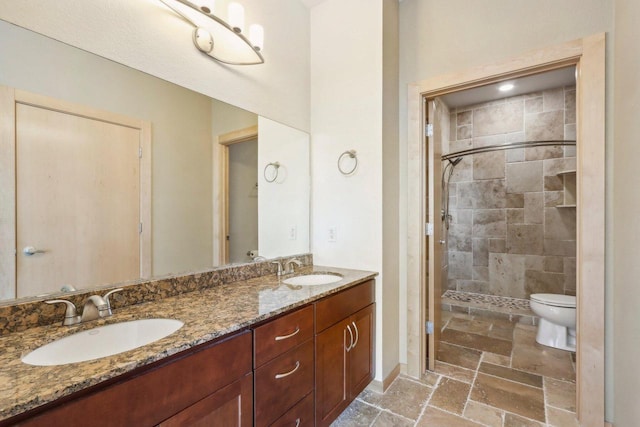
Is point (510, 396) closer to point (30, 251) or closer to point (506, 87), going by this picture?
point (30, 251)

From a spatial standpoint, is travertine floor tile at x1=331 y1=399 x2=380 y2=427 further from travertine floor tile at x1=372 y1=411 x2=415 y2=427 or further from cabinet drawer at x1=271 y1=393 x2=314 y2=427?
cabinet drawer at x1=271 y1=393 x2=314 y2=427

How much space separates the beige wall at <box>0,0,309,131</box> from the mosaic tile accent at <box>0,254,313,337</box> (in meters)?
0.97

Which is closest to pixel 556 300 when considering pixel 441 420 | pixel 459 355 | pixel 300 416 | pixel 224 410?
pixel 459 355

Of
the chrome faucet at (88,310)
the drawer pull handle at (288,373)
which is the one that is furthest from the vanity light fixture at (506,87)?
the chrome faucet at (88,310)

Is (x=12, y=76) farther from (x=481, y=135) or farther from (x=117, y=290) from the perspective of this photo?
(x=481, y=135)

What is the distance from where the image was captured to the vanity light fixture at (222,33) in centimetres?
140

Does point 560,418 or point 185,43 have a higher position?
point 185,43

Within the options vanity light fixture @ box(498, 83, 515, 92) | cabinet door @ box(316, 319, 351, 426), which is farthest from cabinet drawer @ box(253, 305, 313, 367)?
vanity light fixture @ box(498, 83, 515, 92)

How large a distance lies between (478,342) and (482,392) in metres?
0.85

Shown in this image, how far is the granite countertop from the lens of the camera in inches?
24.6

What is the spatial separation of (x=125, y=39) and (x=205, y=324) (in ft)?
4.11

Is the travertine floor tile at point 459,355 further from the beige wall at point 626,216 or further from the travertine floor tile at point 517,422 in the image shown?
the beige wall at point 626,216

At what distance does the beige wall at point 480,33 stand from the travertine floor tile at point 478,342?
91cm

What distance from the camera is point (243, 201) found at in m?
1.84
